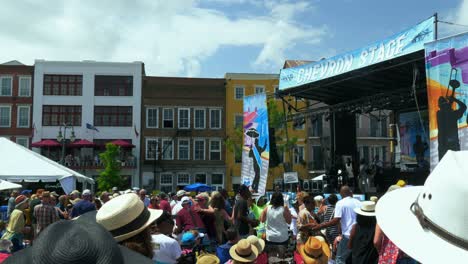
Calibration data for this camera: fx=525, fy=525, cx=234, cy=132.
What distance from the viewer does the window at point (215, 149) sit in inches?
1890

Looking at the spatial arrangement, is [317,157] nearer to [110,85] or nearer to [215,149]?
[215,149]

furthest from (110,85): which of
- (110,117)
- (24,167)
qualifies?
(24,167)

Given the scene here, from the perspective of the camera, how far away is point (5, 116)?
47.0 metres

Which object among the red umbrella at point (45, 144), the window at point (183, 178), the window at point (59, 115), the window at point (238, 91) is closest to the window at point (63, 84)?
the window at point (59, 115)

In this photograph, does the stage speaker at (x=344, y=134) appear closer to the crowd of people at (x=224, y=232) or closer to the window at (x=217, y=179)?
the crowd of people at (x=224, y=232)

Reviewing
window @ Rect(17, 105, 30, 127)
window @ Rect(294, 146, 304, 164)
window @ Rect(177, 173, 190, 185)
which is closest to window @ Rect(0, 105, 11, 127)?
window @ Rect(17, 105, 30, 127)

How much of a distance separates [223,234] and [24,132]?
42.2 m

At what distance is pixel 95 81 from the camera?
4712 cm

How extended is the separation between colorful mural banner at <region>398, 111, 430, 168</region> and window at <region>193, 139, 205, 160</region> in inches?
980

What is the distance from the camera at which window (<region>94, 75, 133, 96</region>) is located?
4722 centimetres

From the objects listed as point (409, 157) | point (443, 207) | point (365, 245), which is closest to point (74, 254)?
point (443, 207)

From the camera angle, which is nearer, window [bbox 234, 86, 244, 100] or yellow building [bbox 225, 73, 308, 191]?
yellow building [bbox 225, 73, 308, 191]

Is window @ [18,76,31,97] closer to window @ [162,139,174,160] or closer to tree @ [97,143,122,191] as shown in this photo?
tree @ [97,143,122,191]

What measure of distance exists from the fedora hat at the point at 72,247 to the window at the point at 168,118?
153 ft
